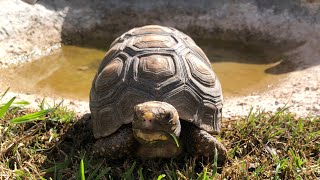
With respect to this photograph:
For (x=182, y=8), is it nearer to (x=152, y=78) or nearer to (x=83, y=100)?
(x=83, y=100)

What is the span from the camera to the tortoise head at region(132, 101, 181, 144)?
8.74 feet

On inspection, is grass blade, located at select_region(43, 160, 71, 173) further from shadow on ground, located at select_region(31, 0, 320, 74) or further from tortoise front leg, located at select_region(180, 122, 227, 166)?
shadow on ground, located at select_region(31, 0, 320, 74)

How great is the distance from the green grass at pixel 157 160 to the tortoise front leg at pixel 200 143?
67 millimetres

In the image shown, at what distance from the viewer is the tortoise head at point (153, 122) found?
2.66 m

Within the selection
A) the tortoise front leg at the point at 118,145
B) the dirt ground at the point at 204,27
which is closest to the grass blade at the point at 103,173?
the tortoise front leg at the point at 118,145

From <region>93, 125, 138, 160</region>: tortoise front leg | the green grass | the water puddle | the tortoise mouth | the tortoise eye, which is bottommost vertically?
the water puddle

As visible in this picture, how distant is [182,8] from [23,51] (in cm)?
272

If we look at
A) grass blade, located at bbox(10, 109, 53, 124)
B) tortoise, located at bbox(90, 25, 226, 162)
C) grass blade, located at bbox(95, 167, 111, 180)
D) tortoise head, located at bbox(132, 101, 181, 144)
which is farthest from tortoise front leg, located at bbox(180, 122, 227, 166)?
grass blade, located at bbox(10, 109, 53, 124)

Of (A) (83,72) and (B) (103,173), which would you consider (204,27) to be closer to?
(A) (83,72)

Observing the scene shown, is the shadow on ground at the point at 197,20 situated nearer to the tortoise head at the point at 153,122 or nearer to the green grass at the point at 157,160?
the green grass at the point at 157,160

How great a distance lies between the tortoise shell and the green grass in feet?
0.92

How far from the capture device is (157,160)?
3.15 metres

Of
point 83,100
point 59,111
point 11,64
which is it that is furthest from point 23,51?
point 59,111

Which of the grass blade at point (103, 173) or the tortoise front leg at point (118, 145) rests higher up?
the tortoise front leg at point (118, 145)
